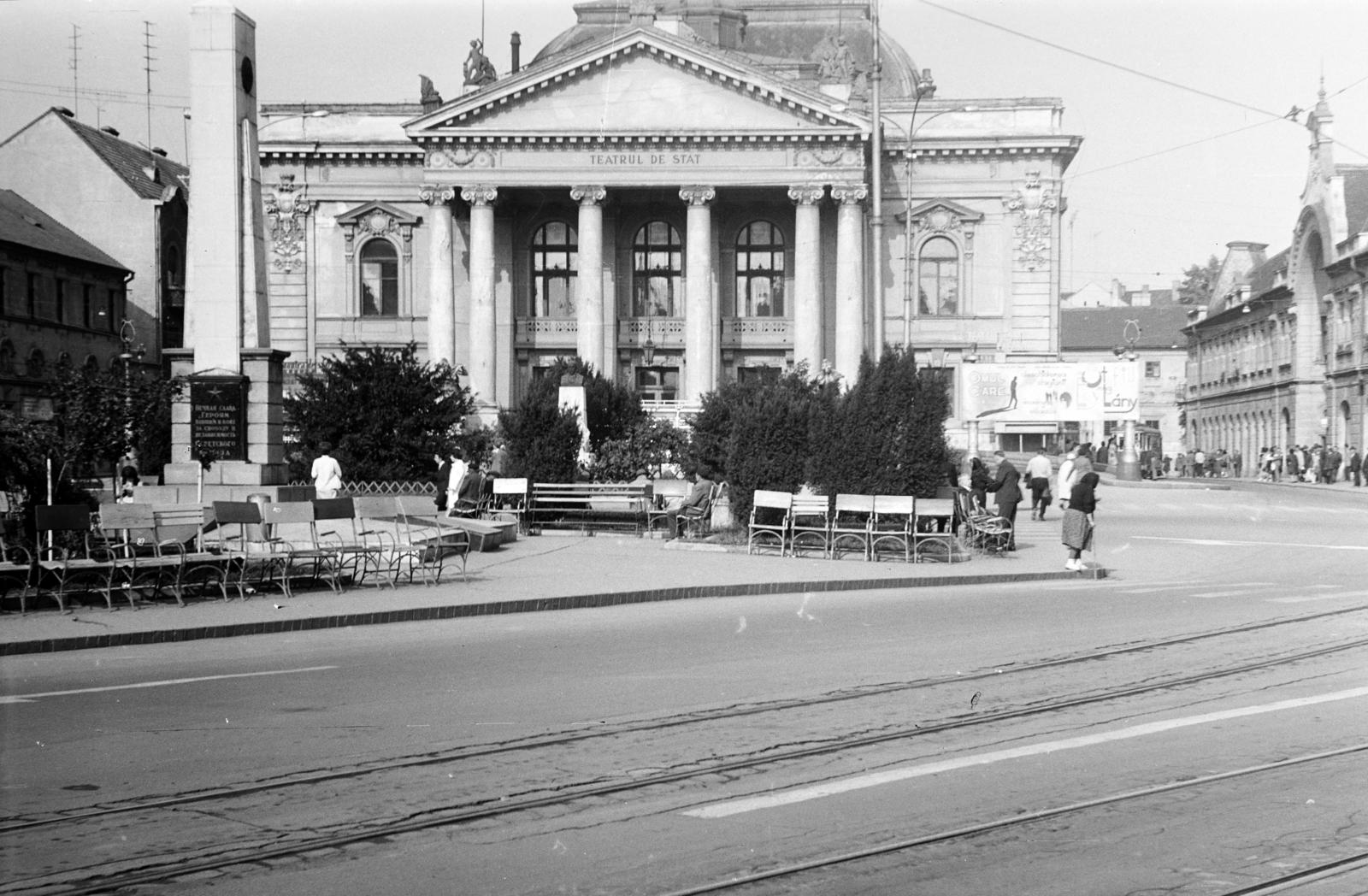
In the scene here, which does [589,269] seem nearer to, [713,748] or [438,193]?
[438,193]

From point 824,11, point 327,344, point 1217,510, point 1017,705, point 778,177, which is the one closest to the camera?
point 1017,705

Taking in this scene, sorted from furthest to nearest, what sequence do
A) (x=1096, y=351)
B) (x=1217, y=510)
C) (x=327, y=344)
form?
(x=1096, y=351) → (x=327, y=344) → (x=1217, y=510)

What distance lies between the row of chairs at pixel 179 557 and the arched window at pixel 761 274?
4655 centimetres

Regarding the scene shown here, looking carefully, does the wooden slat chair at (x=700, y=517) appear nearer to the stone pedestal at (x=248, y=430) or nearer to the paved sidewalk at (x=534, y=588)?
the paved sidewalk at (x=534, y=588)

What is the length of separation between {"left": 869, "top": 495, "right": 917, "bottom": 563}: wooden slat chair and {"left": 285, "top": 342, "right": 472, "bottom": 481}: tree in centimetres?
1022

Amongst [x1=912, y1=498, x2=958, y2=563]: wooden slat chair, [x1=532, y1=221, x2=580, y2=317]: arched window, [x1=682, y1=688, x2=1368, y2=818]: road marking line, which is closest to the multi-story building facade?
[x1=532, y1=221, x2=580, y2=317]: arched window

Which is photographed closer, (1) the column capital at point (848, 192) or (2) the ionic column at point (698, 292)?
(1) the column capital at point (848, 192)

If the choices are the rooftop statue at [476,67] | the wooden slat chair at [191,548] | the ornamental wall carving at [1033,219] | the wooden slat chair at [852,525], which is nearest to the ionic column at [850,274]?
the ornamental wall carving at [1033,219]

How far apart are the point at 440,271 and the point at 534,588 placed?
146 feet

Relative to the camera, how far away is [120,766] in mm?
8664

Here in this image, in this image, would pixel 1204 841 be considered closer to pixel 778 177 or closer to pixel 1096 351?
pixel 778 177

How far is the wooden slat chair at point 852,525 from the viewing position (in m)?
23.7

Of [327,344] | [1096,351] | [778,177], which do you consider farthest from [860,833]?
[1096,351]

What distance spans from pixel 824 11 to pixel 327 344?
99.8ft
